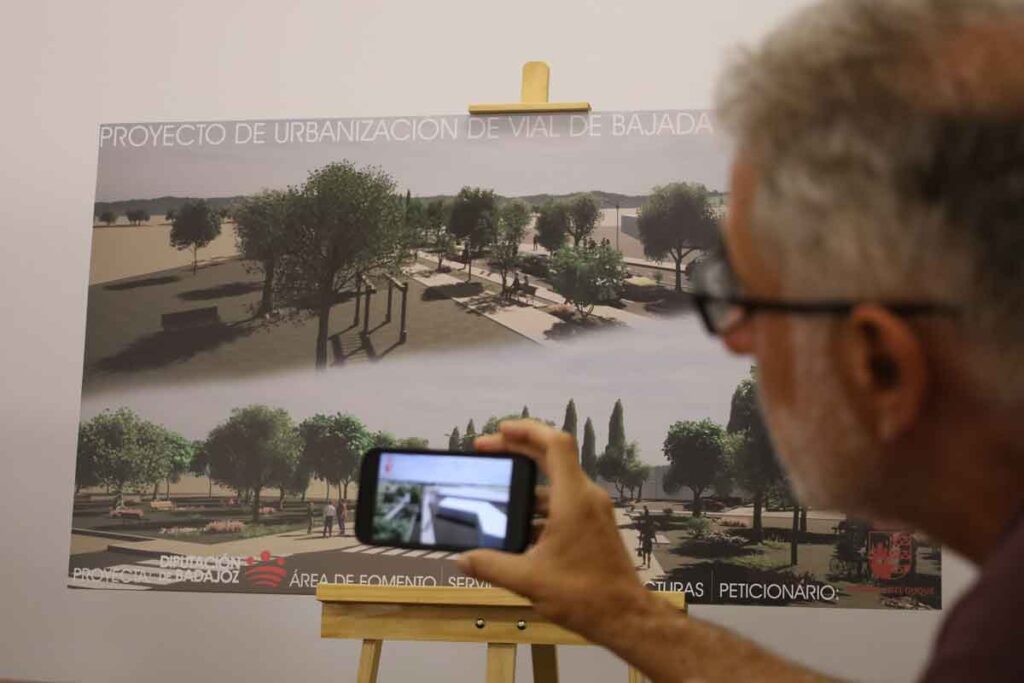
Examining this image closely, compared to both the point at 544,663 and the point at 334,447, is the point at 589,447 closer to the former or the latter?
the point at 334,447

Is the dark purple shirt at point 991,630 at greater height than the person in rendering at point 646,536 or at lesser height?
greater

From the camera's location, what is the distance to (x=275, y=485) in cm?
374

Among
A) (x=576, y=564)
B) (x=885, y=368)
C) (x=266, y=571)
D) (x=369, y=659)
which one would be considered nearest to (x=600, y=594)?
(x=576, y=564)

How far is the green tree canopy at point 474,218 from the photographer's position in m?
3.73

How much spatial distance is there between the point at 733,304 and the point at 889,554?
2.89m

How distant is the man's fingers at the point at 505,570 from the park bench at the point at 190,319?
9.32 feet

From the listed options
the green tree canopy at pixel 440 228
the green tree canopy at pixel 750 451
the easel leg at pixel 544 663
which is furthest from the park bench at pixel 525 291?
the easel leg at pixel 544 663

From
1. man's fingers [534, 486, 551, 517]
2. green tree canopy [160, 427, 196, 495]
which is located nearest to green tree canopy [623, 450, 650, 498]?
green tree canopy [160, 427, 196, 495]

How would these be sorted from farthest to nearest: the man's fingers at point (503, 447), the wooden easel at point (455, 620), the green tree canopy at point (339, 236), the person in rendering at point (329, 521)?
the green tree canopy at point (339, 236), the person in rendering at point (329, 521), the wooden easel at point (455, 620), the man's fingers at point (503, 447)

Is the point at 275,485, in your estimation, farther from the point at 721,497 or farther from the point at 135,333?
the point at 721,497

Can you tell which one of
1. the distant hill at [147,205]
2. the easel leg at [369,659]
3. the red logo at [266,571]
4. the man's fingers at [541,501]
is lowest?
the easel leg at [369,659]

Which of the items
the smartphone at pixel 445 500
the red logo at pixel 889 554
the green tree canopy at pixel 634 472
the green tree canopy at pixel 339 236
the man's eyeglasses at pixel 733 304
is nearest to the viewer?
the man's eyeglasses at pixel 733 304

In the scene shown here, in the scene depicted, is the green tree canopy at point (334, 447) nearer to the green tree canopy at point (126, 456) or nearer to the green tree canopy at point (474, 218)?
the green tree canopy at point (126, 456)

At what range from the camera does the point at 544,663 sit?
2596 millimetres
